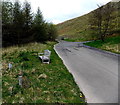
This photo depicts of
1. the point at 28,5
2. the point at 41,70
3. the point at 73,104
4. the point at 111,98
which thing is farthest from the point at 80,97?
the point at 28,5

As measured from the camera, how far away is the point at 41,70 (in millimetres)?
7617

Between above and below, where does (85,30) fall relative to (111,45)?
above

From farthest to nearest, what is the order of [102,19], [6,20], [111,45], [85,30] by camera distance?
[85,30]
[102,19]
[6,20]
[111,45]

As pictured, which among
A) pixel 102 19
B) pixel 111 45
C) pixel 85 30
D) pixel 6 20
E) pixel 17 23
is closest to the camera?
pixel 111 45

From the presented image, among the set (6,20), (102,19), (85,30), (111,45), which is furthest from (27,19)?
(85,30)

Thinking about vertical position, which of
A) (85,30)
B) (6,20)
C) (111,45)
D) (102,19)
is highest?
(85,30)

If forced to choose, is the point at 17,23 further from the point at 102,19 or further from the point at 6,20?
the point at 102,19

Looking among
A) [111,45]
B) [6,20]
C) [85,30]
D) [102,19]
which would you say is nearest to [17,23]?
[6,20]

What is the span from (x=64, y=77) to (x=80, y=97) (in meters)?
1.95

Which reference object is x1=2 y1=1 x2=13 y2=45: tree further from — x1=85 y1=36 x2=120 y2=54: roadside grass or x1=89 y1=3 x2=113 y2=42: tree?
x1=89 y1=3 x2=113 y2=42: tree

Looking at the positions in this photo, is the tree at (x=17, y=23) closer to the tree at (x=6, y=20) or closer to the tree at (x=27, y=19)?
the tree at (x=6, y=20)

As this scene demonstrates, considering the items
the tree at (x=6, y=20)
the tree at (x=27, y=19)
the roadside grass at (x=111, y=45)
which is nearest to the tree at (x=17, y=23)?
the tree at (x=6, y=20)

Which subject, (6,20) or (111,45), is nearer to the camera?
(111,45)

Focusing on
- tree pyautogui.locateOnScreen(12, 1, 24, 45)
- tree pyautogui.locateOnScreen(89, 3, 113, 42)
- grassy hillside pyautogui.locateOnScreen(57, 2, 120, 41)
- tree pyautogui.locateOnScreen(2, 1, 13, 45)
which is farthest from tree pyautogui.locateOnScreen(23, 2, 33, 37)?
grassy hillside pyautogui.locateOnScreen(57, 2, 120, 41)
